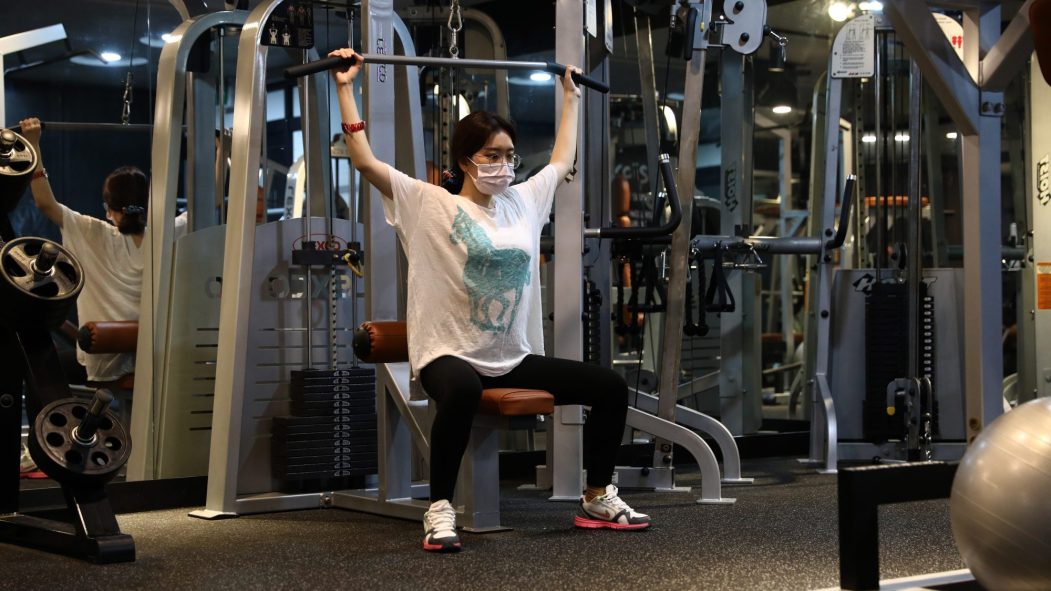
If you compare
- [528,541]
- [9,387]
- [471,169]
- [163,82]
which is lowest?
[528,541]

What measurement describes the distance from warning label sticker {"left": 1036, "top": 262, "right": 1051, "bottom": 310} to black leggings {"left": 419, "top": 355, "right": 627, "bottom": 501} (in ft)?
7.85

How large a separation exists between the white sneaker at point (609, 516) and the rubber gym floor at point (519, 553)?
5 centimetres

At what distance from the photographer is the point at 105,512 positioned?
363cm

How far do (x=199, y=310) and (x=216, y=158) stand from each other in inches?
23.4

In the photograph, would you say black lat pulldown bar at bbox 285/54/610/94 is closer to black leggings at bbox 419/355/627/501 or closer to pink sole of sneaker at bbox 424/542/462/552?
black leggings at bbox 419/355/627/501

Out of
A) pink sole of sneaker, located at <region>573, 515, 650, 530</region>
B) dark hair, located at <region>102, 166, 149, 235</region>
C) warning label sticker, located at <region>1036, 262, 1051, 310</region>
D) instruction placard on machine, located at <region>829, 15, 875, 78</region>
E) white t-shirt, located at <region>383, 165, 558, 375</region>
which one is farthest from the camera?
instruction placard on machine, located at <region>829, 15, 875, 78</region>

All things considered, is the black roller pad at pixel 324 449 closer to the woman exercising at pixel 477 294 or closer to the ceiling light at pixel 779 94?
the woman exercising at pixel 477 294

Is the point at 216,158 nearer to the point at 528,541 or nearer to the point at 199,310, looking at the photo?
the point at 199,310

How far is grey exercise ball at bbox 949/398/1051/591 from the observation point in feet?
8.22

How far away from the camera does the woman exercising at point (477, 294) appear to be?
Result: 12.5 ft

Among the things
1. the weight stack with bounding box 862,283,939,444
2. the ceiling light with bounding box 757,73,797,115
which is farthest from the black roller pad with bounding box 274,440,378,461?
the ceiling light with bounding box 757,73,797,115

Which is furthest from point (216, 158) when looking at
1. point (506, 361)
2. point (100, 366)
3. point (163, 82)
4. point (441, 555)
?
point (441, 555)

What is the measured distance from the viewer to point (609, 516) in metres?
4.00

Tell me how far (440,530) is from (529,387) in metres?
0.58
